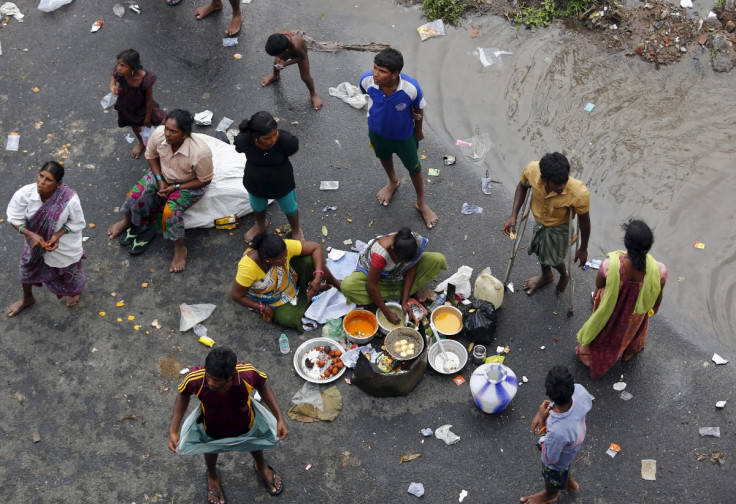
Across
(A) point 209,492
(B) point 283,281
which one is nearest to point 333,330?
(B) point 283,281

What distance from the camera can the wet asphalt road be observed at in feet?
16.0

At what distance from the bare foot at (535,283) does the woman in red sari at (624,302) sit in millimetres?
666

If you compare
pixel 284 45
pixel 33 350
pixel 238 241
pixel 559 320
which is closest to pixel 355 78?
pixel 284 45

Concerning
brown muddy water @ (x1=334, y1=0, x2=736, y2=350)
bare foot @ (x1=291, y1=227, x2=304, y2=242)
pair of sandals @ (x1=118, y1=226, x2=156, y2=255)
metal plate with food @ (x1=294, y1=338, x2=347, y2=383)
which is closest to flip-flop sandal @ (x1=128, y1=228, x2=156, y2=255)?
pair of sandals @ (x1=118, y1=226, x2=156, y2=255)

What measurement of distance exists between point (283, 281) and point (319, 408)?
3.60ft

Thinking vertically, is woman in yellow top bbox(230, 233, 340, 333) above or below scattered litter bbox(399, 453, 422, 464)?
above

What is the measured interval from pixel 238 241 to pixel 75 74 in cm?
334

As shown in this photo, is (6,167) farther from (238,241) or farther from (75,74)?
(238,241)

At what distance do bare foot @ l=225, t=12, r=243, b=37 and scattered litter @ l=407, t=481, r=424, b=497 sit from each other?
5906 mm

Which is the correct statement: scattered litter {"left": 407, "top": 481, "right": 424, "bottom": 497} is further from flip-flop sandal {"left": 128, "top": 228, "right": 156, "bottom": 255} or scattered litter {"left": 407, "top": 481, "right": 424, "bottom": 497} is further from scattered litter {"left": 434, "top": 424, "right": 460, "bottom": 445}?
flip-flop sandal {"left": 128, "top": 228, "right": 156, "bottom": 255}

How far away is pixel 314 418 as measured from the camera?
5.20 meters

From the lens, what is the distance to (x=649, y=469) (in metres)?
4.86

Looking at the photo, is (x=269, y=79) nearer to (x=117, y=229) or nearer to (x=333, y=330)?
(x=117, y=229)

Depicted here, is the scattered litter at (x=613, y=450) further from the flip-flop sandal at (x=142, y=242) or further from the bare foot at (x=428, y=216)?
the flip-flop sandal at (x=142, y=242)
